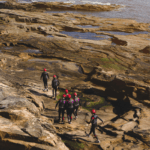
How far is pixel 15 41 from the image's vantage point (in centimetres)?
2450

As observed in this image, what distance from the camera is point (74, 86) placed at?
15.1 metres

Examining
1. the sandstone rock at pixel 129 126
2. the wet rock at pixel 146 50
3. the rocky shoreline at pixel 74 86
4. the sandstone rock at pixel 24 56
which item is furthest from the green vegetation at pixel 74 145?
the wet rock at pixel 146 50

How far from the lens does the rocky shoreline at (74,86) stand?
6.90m

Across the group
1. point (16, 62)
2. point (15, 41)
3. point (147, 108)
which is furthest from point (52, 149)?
point (15, 41)

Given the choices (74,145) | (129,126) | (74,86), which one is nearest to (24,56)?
(74,86)

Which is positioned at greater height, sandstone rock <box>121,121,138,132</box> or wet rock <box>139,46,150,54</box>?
wet rock <box>139,46,150,54</box>


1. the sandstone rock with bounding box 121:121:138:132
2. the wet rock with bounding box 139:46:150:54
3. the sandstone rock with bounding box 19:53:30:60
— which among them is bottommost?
the sandstone rock with bounding box 121:121:138:132

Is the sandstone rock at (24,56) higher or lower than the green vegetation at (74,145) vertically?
higher

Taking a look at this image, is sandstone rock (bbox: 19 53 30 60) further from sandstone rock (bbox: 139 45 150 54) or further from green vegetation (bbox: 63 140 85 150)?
sandstone rock (bbox: 139 45 150 54)

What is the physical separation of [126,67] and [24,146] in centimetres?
1602

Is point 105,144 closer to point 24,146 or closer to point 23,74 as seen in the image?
point 24,146

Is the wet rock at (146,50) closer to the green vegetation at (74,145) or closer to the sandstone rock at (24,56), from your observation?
the sandstone rock at (24,56)

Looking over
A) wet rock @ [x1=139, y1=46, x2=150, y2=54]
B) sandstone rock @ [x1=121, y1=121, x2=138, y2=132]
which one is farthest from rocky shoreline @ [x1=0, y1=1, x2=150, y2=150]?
wet rock @ [x1=139, y1=46, x2=150, y2=54]

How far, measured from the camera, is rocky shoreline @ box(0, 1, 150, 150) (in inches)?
272
